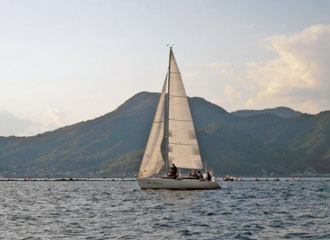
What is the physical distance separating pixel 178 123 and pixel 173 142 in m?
3.17

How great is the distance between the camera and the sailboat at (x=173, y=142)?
263ft

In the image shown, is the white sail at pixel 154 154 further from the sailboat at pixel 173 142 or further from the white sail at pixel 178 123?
the white sail at pixel 178 123

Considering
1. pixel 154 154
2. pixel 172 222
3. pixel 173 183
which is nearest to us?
pixel 172 222

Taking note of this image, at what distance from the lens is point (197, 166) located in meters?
83.2

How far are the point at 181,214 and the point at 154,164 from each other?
30.5 m

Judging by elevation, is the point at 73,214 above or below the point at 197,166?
below

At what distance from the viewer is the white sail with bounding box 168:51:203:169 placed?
8088 cm

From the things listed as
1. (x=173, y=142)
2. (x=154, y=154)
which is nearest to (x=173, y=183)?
(x=154, y=154)

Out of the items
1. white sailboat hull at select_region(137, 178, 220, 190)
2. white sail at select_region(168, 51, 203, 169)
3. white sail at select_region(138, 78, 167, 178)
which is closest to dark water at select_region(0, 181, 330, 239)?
white sailboat hull at select_region(137, 178, 220, 190)

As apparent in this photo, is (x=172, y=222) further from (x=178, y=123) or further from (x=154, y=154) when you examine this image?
(x=178, y=123)

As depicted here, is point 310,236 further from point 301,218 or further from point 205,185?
point 205,185

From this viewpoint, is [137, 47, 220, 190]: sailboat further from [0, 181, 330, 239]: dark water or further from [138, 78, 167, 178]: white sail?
[0, 181, 330, 239]: dark water

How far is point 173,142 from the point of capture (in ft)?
267

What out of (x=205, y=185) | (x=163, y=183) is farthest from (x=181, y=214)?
(x=205, y=185)
